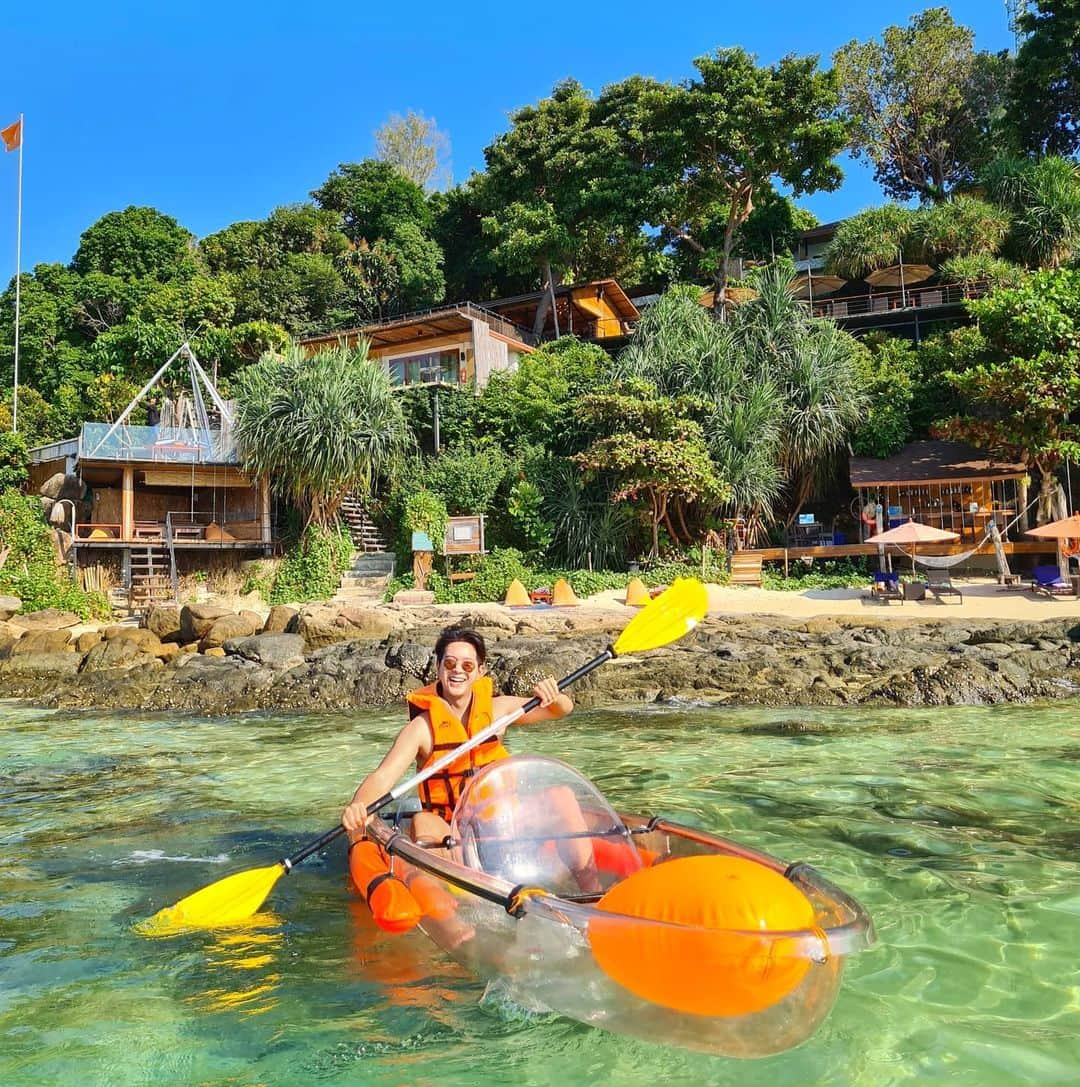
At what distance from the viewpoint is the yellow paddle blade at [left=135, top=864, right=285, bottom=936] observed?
3.81 meters

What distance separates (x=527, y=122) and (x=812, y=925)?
32084 mm

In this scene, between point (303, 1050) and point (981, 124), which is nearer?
point (303, 1050)

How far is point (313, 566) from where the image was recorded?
2050cm

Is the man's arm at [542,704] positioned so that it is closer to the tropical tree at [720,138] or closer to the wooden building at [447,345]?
the wooden building at [447,345]

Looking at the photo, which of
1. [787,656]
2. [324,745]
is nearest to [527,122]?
[787,656]

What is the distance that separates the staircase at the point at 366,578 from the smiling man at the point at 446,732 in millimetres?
15258

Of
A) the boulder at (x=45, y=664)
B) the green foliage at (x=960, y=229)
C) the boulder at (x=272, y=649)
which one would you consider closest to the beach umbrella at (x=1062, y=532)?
the green foliage at (x=960, y=229)

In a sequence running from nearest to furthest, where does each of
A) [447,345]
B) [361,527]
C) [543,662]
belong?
[543,662], [361,527], [447,345]

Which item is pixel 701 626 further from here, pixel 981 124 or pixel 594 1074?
pixel 981 124

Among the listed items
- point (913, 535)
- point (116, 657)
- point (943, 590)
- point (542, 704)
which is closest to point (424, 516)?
point (116, 657)

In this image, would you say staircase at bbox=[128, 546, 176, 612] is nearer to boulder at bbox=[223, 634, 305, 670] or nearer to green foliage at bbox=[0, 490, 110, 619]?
green foliage at bbox=[0, 490, 110, 619]

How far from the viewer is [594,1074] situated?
2670mm

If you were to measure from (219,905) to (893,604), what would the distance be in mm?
14187

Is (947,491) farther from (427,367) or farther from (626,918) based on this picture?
(626,918)
